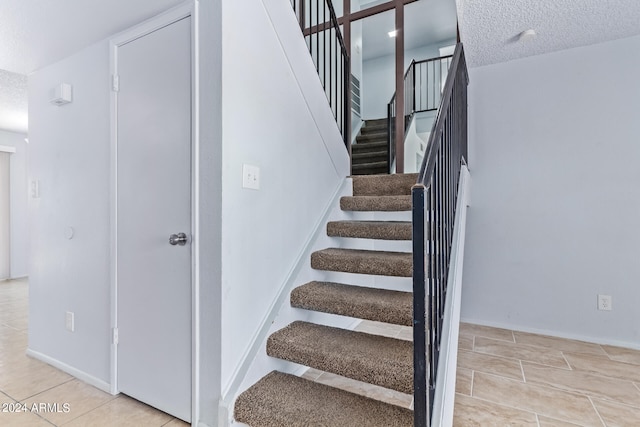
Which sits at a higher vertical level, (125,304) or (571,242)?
(571,242)

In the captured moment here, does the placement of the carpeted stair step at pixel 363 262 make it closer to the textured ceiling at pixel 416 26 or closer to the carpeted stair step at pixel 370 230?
the carpeted stair step at pixel 370 230

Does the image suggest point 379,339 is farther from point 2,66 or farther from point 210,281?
point 2,66

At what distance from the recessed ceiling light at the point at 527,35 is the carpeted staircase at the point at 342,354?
1807 millimetres

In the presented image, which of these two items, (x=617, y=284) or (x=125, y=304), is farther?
(x=617, y=284)

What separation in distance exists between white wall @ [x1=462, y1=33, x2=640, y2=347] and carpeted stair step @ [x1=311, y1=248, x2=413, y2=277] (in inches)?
57.8

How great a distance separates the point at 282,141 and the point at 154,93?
738 millimetres

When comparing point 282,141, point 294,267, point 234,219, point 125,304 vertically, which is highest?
point 282,141

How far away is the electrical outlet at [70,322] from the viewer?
226 cm

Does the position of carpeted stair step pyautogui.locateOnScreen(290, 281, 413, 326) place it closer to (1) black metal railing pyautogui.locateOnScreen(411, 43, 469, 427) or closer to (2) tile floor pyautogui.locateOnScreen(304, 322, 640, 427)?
(1) black metal railing pyautogui.locateOnScreen(411, 43, 469, 427)

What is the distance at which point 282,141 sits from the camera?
6.64 ft

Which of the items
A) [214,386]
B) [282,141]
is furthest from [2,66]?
[214,386]

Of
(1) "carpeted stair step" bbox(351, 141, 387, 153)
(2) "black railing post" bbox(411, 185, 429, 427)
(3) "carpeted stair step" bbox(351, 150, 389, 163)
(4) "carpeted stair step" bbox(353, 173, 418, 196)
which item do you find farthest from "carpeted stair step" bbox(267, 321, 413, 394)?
(1) "carpeted stair step" bbox(351, 141, 387, 153)

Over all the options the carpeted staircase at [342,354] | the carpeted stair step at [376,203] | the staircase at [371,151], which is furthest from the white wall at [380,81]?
the carpeted staircase at [342,354]

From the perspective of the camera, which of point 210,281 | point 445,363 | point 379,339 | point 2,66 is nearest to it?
point 445,363
